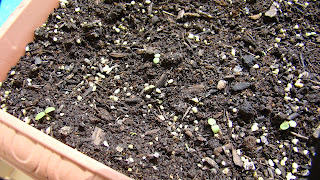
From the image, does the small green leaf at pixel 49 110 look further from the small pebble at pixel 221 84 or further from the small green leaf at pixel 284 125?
the small green leaf at pixel 284 125

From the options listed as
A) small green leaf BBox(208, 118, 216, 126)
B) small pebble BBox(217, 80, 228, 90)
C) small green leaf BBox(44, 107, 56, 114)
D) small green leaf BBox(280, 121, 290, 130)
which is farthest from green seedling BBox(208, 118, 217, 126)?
small green leaf BBox(44, 107, 56, 114)

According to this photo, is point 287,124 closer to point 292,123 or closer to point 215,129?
point 292,123

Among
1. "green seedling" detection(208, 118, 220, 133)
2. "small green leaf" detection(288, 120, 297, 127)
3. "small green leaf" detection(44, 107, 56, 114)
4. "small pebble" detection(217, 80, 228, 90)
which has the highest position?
"small pebble" detection(217, 80, 228, 90)

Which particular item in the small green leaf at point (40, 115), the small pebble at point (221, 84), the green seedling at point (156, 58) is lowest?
the small green leaf at point (40, 115)

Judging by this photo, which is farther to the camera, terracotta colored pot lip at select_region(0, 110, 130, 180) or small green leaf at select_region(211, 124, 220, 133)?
small green leaf at select_region(211, 124, 220, 133)

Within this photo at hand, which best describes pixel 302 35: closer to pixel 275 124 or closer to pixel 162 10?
pixel 275 124

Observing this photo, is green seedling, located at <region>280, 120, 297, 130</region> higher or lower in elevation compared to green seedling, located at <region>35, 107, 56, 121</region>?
higher

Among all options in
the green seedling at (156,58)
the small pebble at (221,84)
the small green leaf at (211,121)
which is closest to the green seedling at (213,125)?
the small green leaf at (211,121)

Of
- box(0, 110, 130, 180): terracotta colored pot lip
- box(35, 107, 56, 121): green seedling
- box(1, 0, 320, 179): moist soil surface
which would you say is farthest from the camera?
box(35, 107, 56, 121): green seedling

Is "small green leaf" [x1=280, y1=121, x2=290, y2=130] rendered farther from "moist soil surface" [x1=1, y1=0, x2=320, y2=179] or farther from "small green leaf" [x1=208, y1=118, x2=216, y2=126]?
"small green leaf" [x1=208, y1=118, x2=216, y2=126]
